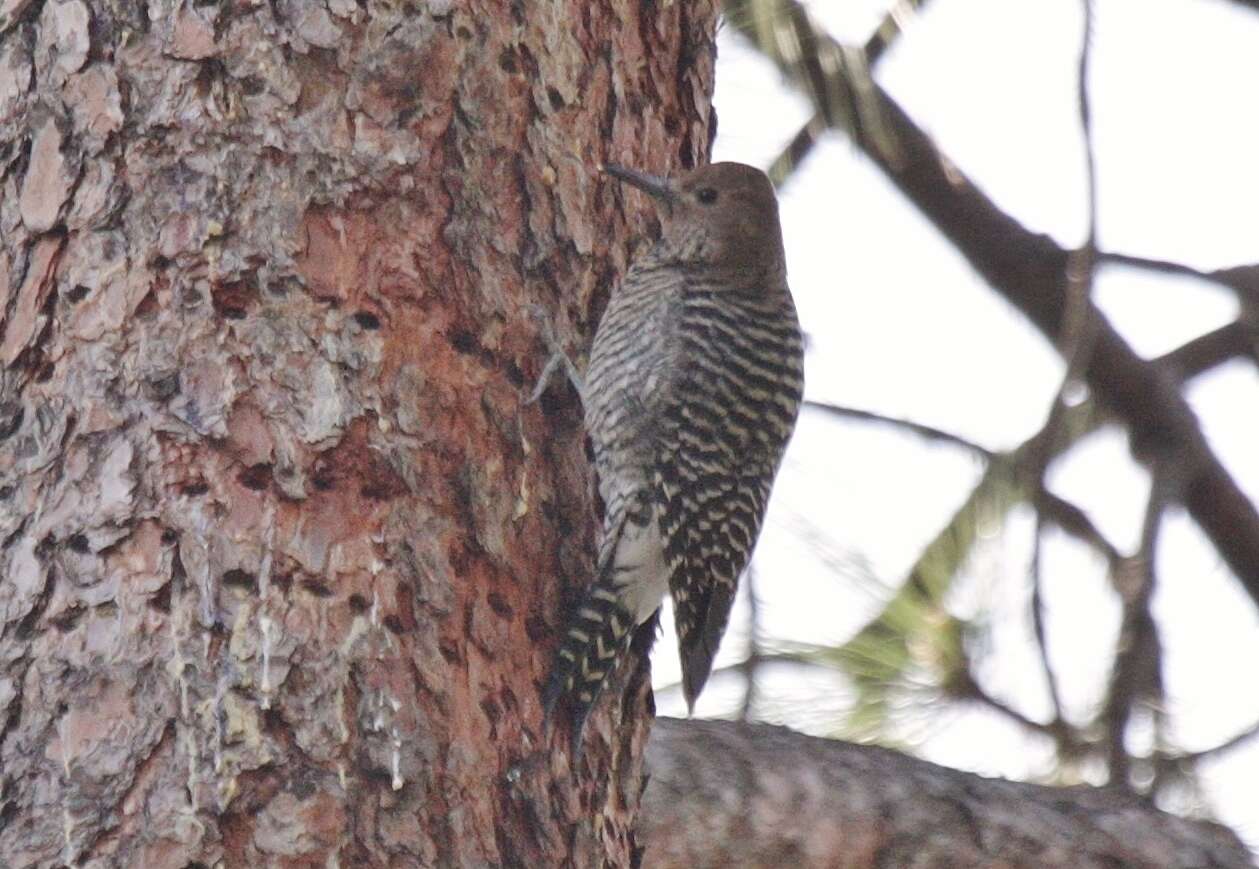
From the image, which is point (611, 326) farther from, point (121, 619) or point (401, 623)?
point (121, 619)

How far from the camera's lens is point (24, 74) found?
2.75 metres

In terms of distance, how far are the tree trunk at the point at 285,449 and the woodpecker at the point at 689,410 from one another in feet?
→ 0.44

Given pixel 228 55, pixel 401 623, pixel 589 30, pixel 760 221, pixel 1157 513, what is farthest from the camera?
pixel 760 221

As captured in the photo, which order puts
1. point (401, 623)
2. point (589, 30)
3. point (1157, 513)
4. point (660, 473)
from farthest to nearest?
point (1157, 513) → point (660, 473) → point (589, 30) → point (401, 623)

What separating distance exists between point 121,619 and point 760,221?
214 cm

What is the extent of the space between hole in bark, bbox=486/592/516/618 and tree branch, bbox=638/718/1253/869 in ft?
3.25

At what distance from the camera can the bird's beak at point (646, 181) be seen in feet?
10.6

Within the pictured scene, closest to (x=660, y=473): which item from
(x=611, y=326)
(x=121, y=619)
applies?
(x=611, y=326)

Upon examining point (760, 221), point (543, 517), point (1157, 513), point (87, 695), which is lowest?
point (87, 695)

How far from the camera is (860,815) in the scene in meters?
3.69

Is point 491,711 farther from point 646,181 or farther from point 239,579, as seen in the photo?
point 646,181

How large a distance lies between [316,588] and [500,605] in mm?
313

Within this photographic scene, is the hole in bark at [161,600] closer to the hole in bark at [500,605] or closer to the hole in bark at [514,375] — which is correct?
the hole in bark at [500,605]

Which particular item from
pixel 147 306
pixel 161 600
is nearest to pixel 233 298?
pixel 147 306
